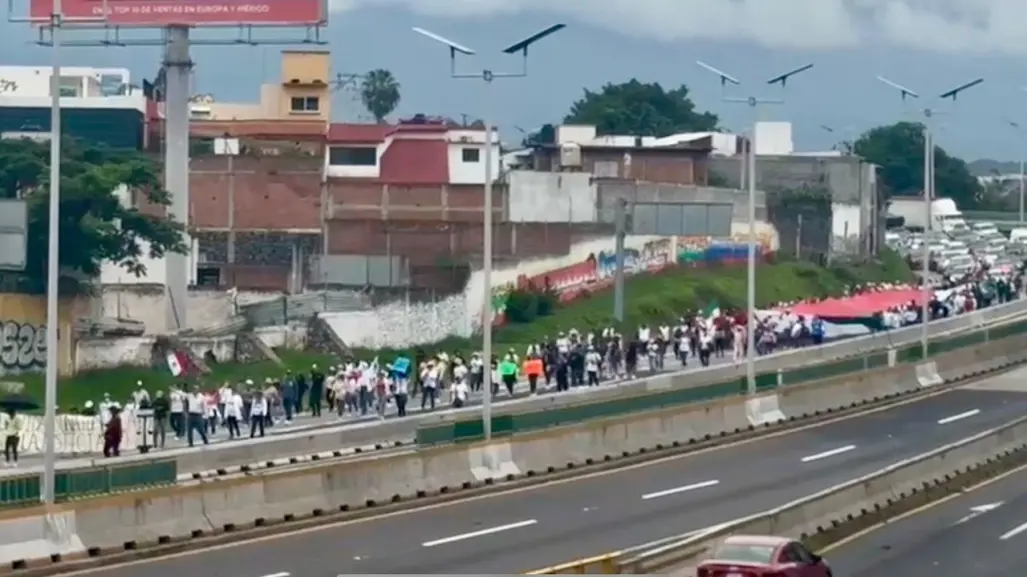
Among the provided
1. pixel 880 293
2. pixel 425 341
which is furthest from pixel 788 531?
pixel 880 293

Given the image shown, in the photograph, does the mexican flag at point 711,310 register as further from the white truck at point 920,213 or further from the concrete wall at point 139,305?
the white truck at point 920,213

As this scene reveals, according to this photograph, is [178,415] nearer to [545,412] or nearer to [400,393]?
[400,393]

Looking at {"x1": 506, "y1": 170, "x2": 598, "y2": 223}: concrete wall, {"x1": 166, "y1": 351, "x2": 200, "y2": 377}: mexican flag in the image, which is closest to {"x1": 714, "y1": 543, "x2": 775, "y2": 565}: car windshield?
{"x1": 166, "y1": 351, "x2": 200, "y2": 377}: mexican flag

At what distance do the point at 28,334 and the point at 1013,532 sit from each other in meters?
34.1

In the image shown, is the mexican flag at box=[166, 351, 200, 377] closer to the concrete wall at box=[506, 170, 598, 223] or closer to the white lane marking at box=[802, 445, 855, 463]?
the white lane marking at box=[802, 445, 855, 463]

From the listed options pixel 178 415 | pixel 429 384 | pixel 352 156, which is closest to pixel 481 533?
pixel 178 415

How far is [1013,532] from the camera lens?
1318 inches

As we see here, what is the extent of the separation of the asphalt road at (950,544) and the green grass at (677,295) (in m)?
32.4

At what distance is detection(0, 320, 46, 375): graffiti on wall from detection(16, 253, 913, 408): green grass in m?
0.73

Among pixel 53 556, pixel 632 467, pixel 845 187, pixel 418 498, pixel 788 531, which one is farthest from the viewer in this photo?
pixel 845 187

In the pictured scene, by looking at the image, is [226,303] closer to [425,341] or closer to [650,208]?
[425,341]

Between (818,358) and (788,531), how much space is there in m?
37.8

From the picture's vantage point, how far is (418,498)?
114 feet

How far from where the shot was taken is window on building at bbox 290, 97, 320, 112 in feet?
331
